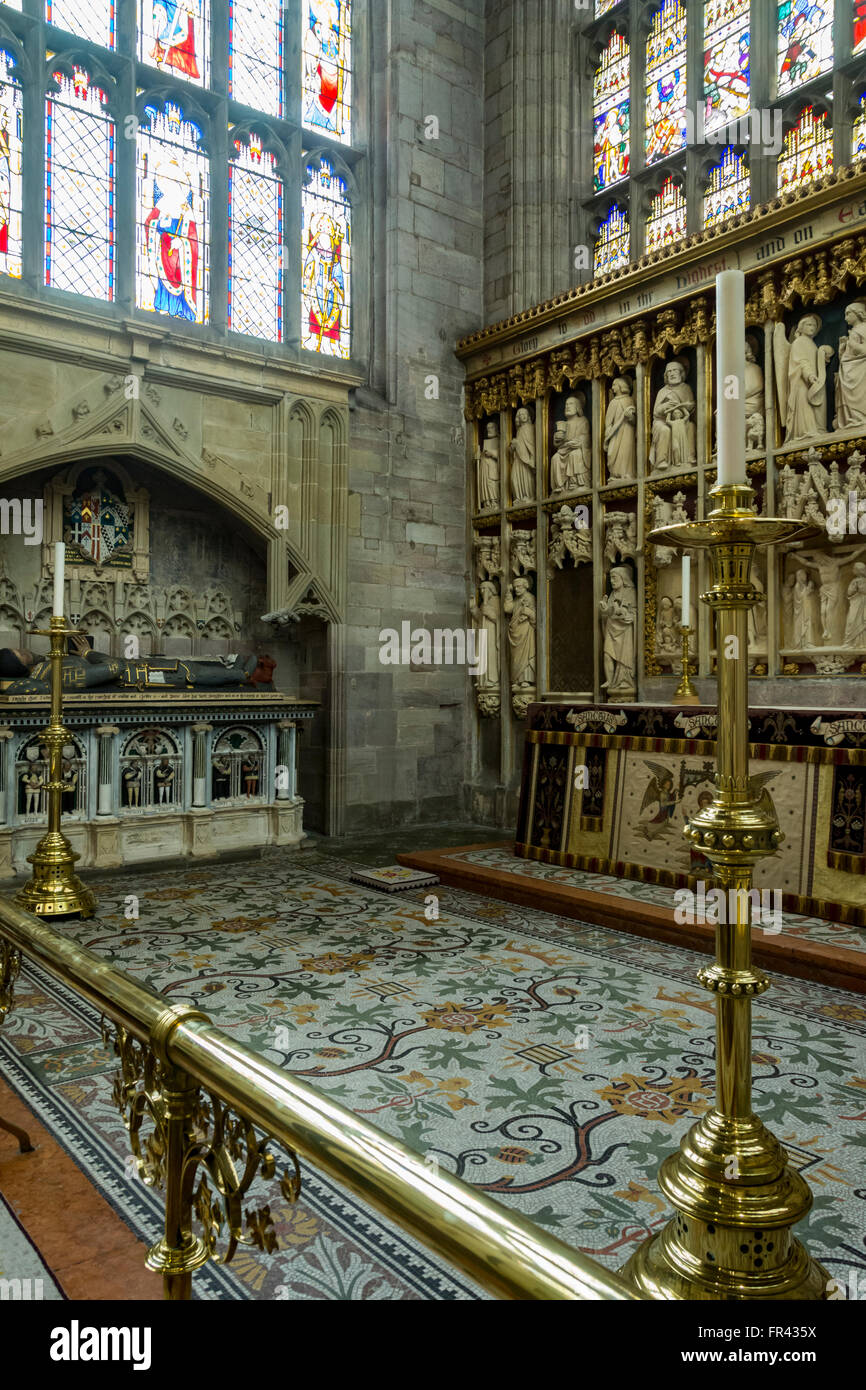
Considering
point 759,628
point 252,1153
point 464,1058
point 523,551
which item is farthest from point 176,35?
point 252,1153

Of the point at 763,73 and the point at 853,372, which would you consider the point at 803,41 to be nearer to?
the point at 763,73

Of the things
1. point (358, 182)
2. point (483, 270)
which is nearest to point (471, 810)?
point (483, 270)

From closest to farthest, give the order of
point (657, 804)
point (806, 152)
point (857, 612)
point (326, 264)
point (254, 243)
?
point (657, 804) < point (857, 612) < point (806, 152) < point (254, 243) < point (326, 264)

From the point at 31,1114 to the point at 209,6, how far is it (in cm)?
958

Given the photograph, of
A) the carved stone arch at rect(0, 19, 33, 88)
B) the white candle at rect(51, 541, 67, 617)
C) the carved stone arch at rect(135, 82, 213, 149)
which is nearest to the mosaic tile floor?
the white candle at rect(51, 541, 67, 617)

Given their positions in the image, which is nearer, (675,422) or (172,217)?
(675,422)

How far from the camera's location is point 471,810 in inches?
389

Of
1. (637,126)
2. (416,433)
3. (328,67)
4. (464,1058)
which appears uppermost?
(328,67)

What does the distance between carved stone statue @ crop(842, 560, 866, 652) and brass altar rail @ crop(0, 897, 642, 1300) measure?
6237 mm

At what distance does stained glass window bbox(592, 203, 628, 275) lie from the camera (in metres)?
9.45

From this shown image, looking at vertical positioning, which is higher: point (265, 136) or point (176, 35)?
point (176, 35)

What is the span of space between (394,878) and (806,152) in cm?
679

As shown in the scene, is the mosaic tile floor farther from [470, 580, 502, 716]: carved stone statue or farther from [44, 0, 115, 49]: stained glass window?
[44, 0, 115, 49]: stained glass window

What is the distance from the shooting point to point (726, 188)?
841cm
